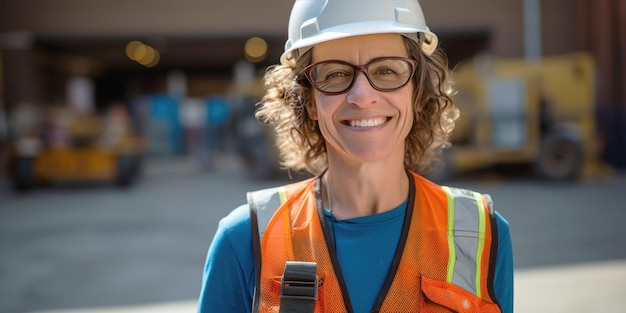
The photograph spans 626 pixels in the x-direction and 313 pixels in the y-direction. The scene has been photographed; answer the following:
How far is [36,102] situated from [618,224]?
18.1 meters

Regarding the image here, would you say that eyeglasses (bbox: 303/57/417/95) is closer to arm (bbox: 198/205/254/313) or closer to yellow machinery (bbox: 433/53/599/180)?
arm (bbox: 198/205/254/313)

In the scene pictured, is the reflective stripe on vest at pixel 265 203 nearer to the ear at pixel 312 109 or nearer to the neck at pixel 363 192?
the neck at pixel 363 192

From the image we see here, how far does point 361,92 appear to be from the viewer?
1.59m

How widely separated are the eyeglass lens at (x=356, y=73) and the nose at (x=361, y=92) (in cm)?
1

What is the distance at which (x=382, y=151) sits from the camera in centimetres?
165

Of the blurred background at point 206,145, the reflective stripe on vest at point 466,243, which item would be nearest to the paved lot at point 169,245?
the blurred background at point 206,145

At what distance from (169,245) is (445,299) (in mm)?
5836

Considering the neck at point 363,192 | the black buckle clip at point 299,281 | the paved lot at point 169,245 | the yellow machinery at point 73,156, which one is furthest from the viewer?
the yellow machinery at point 73,156

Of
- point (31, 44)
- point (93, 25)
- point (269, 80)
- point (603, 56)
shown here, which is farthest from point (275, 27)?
point (269, 80)

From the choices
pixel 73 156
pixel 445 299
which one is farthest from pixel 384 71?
pixel 73 156

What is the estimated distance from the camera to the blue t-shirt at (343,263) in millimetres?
1568

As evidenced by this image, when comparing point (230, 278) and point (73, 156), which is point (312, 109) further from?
point (73, 156)

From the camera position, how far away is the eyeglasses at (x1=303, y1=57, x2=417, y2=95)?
1614 mm

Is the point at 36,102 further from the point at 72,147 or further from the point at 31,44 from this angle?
the point at 72,147
